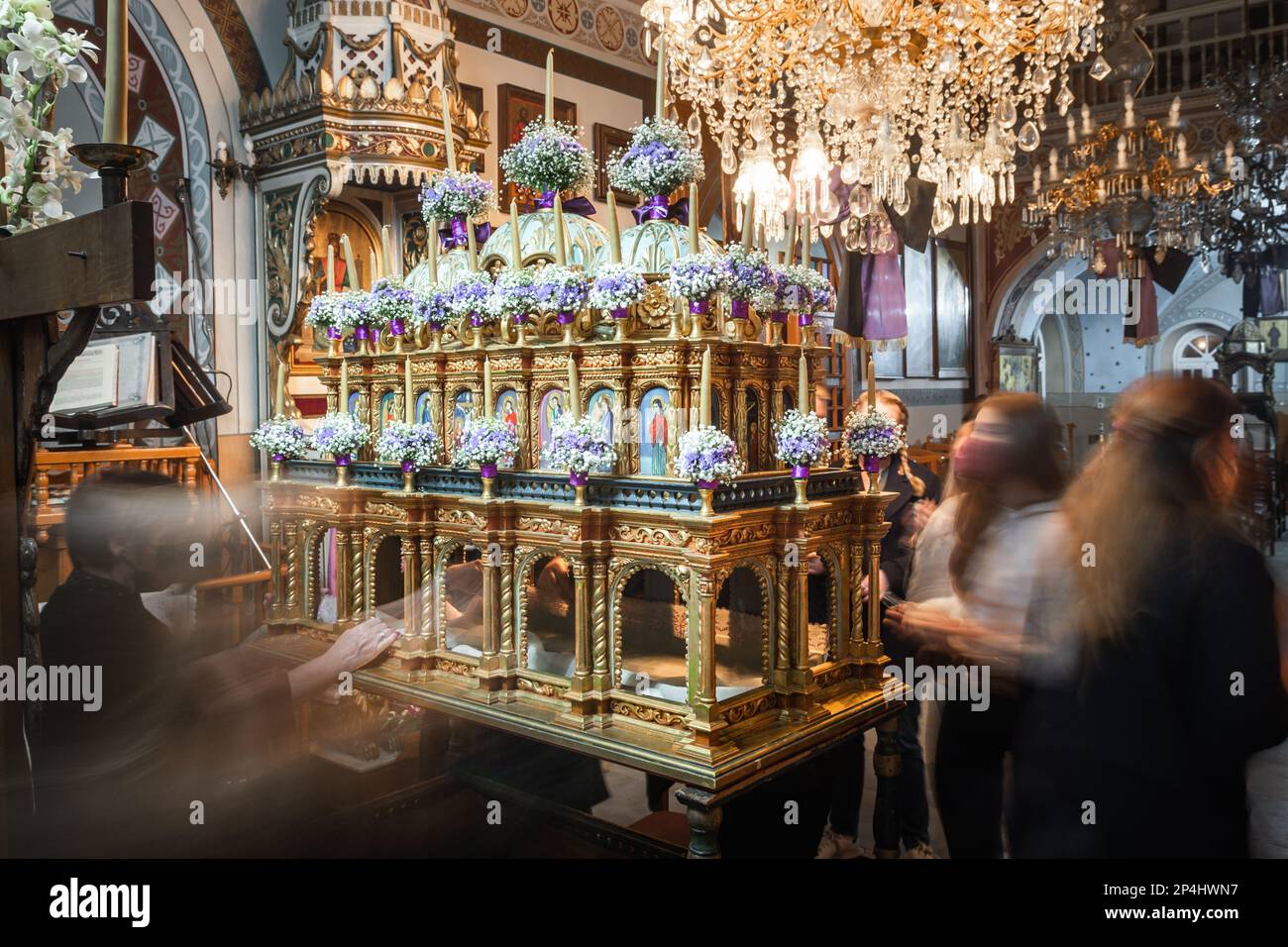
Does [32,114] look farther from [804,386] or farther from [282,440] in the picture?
[282,440]

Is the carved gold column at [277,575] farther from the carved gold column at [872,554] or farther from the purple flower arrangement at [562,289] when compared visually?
the carved gold column at [872,554]

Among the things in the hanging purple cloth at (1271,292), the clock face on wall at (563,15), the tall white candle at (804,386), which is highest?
the clock face on wall at (563,15)

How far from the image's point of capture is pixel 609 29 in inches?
317

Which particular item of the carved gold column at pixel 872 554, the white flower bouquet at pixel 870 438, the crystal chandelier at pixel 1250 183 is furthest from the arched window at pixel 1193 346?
the carved gold column at pixel 872 554

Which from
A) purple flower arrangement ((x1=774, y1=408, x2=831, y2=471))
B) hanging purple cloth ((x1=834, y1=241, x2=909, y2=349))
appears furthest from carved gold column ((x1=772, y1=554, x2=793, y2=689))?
hanging purple cloth ((x1=834, y1=241, x2=909, y2=349))

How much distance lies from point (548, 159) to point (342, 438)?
1286 millimetres

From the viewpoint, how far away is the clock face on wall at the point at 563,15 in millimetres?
7523

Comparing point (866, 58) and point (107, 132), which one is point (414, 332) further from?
point (866, 58)

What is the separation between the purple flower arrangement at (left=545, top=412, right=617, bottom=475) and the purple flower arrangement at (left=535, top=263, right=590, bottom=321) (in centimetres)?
37

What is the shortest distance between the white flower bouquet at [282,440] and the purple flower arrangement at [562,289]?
1.46 metres

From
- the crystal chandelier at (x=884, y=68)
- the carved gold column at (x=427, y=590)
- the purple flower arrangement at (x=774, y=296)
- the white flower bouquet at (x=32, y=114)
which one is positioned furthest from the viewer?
the crystal chandelier at (x=884, y=68)

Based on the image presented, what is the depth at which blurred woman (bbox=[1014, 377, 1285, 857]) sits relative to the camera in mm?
1631

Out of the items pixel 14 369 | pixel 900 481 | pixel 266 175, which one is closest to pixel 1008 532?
pixel 900 481

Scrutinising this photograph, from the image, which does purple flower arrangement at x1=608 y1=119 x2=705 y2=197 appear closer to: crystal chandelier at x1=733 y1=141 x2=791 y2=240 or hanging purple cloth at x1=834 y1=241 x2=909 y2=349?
crystal chandelier at x1=733 y1=141 x2=791 y2=240
